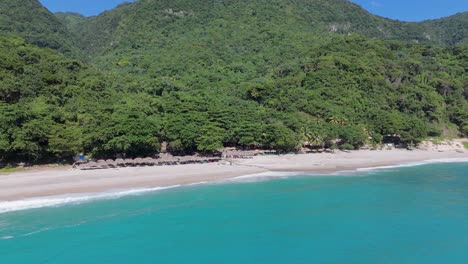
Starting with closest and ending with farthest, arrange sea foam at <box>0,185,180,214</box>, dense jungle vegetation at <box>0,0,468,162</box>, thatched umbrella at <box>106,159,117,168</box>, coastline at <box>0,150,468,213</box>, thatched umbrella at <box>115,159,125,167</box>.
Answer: sea foam at <box>0,185,180,214</box> → coastline at <box>0,150,468,213</box> → thatched umbrella at <box>106,159,117,168</box> → thatched umbrella at <box>115,159,125,167</box> → dense jungle vegetation at <box>0,0,468,162</box>

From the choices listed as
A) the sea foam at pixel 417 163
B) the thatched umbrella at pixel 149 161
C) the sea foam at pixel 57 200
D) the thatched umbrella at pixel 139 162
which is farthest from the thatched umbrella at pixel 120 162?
the sea foam at pixel 417 163

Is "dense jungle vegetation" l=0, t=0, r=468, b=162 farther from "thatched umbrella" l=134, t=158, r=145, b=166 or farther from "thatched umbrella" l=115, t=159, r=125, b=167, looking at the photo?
"thatched umbrella" l=134, t=158, r=145, b=166

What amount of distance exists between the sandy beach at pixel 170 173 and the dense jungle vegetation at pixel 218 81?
4.37 meters

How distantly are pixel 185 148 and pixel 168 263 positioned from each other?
2912 cm

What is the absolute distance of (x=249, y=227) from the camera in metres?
21.7

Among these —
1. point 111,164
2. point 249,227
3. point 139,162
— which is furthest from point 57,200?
point 249,227

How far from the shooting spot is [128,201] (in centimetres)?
2659

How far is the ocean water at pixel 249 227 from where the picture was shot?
17719 millimetres

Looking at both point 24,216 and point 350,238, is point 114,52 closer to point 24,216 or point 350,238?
point 24,216

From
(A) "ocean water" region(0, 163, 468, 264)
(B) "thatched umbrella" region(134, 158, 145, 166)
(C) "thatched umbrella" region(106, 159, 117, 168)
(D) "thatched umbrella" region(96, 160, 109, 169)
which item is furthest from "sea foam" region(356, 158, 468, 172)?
(D) "thatched umbrella" region(96, 160, 109, 169)

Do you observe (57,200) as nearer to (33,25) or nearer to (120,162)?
(120,162)

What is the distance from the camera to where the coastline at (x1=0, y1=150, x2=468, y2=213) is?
26484 mm

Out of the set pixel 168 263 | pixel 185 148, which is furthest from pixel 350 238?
pixel 185 148

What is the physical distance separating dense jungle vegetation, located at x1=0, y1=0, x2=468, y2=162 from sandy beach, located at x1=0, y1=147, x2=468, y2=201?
4370mm
